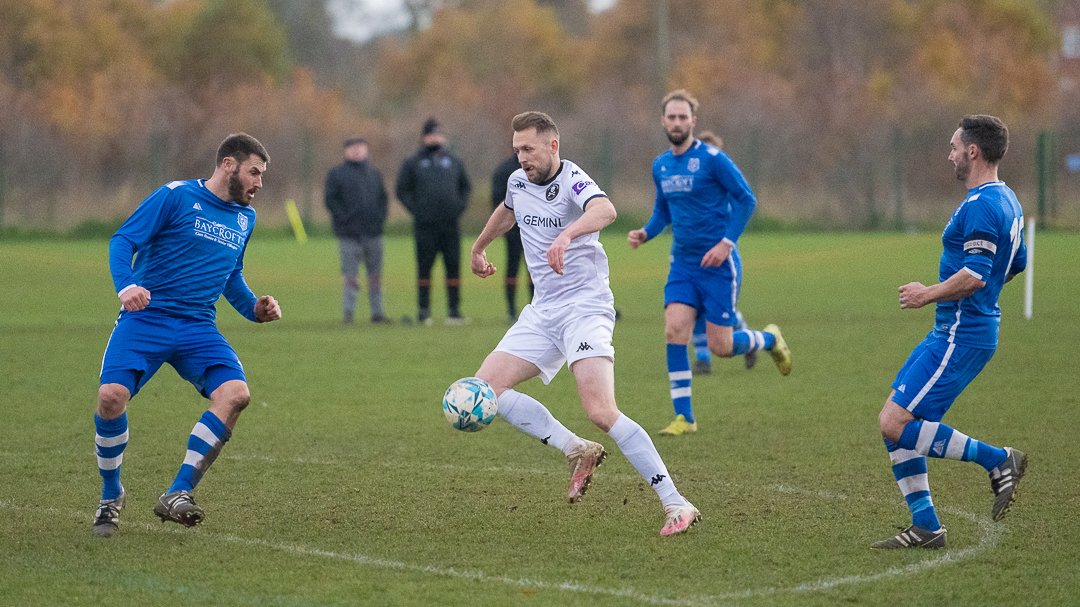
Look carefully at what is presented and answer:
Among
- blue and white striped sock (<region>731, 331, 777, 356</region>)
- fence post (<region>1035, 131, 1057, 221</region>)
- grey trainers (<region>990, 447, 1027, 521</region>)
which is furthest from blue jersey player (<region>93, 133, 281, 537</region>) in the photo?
fence post (<region>1035, 131, 1057, 221</region>)

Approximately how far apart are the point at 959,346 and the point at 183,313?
12.3ft

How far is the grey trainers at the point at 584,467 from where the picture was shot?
7000mm

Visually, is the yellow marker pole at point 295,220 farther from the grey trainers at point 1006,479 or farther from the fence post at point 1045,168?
the grey trainers at point 1006,479

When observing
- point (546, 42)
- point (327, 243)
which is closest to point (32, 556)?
point (327, 243)

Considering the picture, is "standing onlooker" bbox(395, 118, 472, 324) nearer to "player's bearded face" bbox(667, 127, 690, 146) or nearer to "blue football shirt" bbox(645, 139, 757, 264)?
"blue football shirt" bbox(645, 139, 757, 264)

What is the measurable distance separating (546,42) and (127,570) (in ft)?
165

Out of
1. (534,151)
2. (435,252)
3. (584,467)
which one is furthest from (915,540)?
(435,252)

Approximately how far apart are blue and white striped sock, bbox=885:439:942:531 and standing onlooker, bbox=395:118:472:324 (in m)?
10.8

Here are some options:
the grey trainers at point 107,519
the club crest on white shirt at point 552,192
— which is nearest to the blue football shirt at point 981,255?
the club crest on white shirt at point 552,192

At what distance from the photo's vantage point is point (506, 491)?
776 cm

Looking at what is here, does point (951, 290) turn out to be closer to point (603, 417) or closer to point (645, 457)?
point (645, 457)

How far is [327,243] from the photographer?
33000 millimetres

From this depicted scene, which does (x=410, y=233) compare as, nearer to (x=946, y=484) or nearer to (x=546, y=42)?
(x=546, y=42)

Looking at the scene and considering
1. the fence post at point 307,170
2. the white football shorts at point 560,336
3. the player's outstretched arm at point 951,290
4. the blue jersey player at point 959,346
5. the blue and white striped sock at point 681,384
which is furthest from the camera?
the fence post at point 307,170
